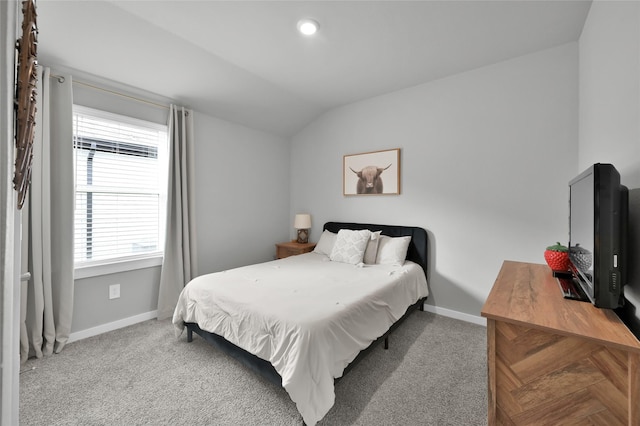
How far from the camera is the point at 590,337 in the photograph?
89 cm

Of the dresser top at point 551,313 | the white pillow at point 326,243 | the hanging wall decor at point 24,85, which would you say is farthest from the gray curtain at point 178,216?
the dresser top at point 551,313

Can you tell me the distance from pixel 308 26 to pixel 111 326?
331cm

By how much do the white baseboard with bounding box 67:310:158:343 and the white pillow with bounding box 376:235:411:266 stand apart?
2593 millimetres

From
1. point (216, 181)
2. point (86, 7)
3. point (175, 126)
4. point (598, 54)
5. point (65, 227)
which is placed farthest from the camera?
point (216, 181)

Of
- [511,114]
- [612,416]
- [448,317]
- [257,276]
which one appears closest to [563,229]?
[511,114]

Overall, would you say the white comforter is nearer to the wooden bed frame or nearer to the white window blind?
the wooden bed frame

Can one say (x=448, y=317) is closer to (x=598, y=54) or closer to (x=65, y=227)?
(x=598, y=54)

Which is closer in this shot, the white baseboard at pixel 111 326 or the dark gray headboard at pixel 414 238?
the white baseboard at pixel 111 326

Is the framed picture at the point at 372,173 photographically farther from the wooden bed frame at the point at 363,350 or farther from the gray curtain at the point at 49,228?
the gray curtain at the point at 49,228

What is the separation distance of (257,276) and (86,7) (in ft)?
7.74

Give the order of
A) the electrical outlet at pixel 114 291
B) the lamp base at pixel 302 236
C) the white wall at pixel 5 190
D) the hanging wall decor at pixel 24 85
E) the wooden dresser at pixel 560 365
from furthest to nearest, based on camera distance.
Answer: the lamp base at pixel 302 236 → the electrical outlet at pixel 114 291 → the wooden dresser at pixel 560 365 → the hanging wall decor at pixel 24 85 → the white wall at pixel 5 190

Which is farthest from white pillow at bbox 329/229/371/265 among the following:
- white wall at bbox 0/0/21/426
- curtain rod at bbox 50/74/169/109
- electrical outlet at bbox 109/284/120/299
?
white wall at bbox 0/0/21/426

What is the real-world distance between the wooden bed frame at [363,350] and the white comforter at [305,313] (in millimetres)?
86

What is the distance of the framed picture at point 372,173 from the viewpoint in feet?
11.2
